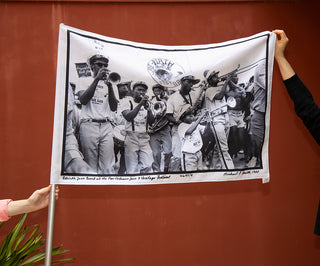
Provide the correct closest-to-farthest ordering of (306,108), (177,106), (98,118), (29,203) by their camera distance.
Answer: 1. (306,108)
2. (29,203)
3. (98,118)
4. (177,106)

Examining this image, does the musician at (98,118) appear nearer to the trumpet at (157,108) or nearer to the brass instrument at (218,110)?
the trumpet at (157,108)

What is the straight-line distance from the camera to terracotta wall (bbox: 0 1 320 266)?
2.68m

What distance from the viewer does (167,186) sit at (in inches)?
111

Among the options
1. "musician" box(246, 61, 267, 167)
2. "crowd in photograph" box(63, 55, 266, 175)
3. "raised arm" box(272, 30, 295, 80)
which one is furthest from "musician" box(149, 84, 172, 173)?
"raised arm" box(272, 30, 295, 80)

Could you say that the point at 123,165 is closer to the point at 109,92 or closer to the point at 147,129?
the point at 147,129

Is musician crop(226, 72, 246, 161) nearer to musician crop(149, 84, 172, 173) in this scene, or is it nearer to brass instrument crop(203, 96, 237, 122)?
brass instrument crop(203, 96, 237, 122)

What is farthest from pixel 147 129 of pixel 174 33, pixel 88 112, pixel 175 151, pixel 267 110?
pixel 174 33

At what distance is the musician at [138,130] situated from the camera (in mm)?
2018

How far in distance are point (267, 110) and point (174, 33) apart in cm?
103

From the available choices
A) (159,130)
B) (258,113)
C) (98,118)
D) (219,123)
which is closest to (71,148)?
(98,118)

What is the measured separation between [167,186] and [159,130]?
2.87 ft

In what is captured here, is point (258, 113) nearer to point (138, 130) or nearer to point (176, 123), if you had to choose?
point (176, 123)

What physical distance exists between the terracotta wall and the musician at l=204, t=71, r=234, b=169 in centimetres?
79

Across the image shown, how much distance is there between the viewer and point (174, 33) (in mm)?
2781
